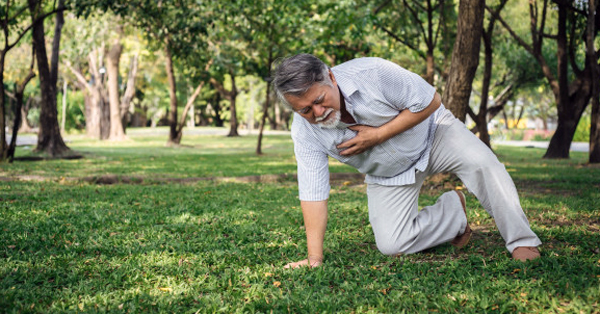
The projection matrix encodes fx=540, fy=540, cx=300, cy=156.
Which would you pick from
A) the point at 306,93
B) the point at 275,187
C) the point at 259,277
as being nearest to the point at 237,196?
the point at 275,187

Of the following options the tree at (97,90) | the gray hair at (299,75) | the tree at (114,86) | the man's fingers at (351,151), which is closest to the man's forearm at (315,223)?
the man's fingers at (351,151)

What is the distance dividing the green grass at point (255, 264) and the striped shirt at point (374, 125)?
0.63 m

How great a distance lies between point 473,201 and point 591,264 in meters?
3.34

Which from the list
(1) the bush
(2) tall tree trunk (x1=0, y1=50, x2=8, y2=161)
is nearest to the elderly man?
(2) tall tree trunk (x1=0, y1=50, x2=8, y2=161)

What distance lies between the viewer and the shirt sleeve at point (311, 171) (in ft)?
12.0

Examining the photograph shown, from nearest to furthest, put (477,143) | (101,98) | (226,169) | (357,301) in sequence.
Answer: (357,301) < (477,143) < (226,169) < (101,98)

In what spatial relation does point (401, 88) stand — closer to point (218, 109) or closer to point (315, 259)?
point (315, 259)

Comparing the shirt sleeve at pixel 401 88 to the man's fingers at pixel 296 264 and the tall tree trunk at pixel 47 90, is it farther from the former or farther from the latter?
the tall tree trunk at pixel 47 90

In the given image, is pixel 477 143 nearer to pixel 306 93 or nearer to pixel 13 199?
pixel 306 93

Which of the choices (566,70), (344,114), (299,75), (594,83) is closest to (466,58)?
(344,114)

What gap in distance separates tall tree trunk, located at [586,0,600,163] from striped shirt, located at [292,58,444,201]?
9359 mm

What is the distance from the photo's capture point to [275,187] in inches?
345

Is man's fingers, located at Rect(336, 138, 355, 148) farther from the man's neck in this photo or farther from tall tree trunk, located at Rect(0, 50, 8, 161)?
tall tree trunk, located at Rect(0, 50, 8, 161)

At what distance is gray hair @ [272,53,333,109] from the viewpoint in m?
3.12
